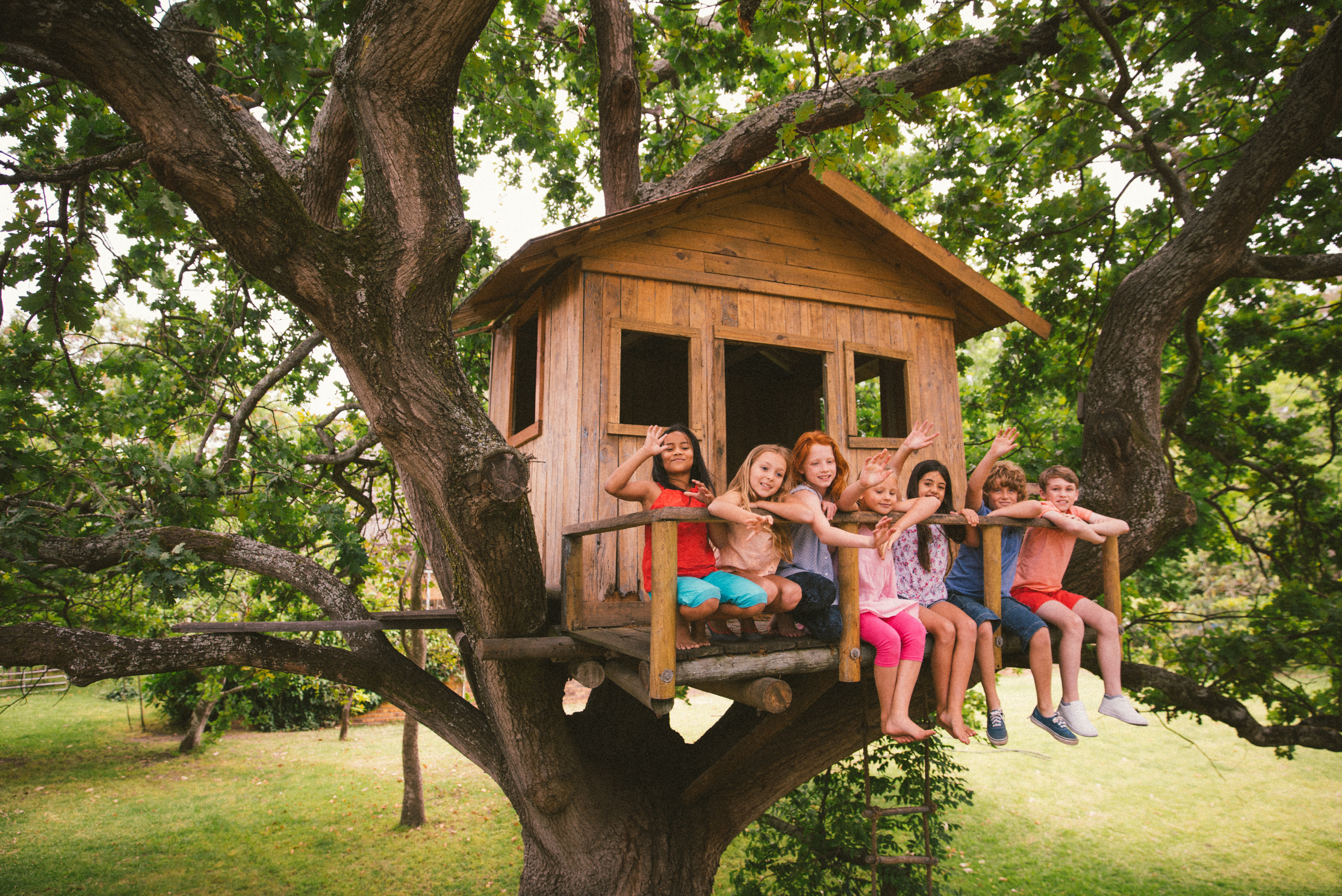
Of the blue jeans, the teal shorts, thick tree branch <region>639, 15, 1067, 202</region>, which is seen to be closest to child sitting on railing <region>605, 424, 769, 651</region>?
the teal shorts

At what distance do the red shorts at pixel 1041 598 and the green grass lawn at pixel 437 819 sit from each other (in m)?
7.68

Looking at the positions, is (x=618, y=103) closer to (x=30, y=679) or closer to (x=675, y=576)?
(x=675, y=576)

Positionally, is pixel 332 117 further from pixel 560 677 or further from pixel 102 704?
pixel 102 704

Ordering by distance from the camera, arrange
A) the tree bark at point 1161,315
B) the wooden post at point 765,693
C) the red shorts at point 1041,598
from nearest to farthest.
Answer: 1. the wooden post at point 765,693
2. the red shorts at point 1041,598
3. the tree bark at point 1161,315

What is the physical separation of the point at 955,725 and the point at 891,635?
26.3 inches

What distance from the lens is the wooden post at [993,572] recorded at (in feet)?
15.0

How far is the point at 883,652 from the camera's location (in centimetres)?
418

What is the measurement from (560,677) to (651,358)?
4.97 metres

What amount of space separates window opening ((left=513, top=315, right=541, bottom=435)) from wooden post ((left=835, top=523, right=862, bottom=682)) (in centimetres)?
388

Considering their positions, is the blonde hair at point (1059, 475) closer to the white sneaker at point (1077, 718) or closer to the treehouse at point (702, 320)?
the treehouse at point (702, 320)

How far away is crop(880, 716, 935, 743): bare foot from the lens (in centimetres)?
395

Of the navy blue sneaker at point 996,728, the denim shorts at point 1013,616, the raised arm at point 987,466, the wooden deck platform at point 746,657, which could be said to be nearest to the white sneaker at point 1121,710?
the denim shorts at point 1013,616

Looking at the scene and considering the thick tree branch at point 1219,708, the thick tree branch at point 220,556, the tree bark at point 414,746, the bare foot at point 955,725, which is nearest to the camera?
the bare foot at point 955,725

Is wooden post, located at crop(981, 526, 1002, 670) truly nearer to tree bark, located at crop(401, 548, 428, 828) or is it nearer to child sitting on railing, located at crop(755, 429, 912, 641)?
child sitting on railing, located at crop(755, 429, 912, 641)
